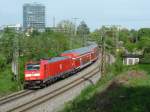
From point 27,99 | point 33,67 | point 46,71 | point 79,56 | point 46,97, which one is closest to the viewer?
point 27,99

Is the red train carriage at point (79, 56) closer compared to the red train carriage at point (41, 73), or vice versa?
the red train carriage at point (41, 73)

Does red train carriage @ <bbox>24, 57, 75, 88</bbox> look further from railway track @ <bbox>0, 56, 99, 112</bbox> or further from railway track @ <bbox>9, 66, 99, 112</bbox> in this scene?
railway track @ <bbox>9, 66, 99, 112</bbox>

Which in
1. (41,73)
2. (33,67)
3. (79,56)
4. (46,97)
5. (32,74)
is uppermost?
(33,67)

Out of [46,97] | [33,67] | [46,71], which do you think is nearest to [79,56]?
[46,71]

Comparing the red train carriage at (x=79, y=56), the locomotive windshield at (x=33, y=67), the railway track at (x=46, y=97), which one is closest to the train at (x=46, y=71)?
the locomotive windshield at (x=33, y=67)

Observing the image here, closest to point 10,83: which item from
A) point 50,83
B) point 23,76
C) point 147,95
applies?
point 23,76

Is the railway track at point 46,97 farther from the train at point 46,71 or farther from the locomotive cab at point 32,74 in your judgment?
the locomotive cab at point 32,74

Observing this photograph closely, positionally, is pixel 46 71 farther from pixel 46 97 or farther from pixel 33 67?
pixel 46 97

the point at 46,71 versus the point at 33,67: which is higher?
the point at 33,67

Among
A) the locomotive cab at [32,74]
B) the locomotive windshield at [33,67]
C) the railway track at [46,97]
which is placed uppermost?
the locomotive windshield at [33,67]

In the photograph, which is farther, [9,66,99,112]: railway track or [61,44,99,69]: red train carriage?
[61,44,99,69]: red train carriage

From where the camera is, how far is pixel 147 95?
952 inches

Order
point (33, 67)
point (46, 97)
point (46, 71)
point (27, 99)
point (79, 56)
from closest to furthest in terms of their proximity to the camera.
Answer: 1. point (27, 99)
2. point (46, 97)
3. point (33, 67)
4. point (46, 71)
5. point (79, 56)

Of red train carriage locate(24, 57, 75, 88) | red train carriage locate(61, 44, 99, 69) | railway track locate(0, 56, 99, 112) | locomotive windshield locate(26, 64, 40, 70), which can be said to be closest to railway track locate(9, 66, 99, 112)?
railway track locate(0, 56, 99, 112)
